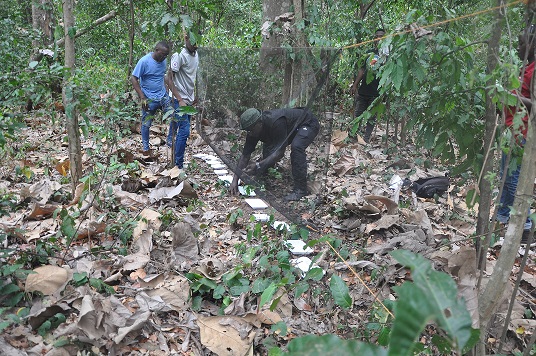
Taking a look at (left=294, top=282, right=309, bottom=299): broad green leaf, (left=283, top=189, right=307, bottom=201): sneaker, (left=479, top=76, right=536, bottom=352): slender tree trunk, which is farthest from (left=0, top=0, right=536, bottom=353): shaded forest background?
(left=294, top=282, right=309, bottom=299): broad green leaf

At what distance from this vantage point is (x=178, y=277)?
3.16 metres

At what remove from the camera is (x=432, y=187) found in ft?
17.4

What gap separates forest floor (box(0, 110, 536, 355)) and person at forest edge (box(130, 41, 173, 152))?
759 millimetres

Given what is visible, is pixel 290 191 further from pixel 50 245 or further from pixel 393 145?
pixel 393 145

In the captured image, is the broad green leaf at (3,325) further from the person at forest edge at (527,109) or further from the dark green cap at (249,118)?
the dark green cap at (249,118)

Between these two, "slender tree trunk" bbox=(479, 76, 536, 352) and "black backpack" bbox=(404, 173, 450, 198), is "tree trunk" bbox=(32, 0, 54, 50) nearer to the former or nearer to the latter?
"black backpack" bbox=(404, 173, 450, 198)

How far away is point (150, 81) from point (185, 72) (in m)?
0.62

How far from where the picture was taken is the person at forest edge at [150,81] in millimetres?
5883

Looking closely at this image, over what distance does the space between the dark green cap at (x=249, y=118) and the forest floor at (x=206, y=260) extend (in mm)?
578

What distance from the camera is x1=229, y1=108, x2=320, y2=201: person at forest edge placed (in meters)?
4.07

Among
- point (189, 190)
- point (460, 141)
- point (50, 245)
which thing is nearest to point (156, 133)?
point (189, 190)

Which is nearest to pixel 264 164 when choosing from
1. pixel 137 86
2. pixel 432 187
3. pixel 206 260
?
pixel 206 260

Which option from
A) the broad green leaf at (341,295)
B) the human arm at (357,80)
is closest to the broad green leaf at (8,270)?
the broad green leaf at (341,295)

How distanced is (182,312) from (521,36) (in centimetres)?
233
